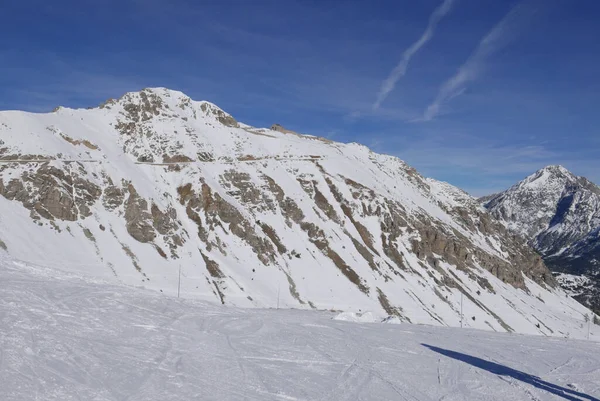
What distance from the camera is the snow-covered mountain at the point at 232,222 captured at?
72.4 m

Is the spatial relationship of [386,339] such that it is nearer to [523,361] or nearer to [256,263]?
[523,361]

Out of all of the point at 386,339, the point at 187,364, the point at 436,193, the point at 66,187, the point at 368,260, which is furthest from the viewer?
the point at 436,193

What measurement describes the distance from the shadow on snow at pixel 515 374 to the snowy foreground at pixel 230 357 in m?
0.05

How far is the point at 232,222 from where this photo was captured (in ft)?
310

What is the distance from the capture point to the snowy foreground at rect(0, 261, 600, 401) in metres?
10.9

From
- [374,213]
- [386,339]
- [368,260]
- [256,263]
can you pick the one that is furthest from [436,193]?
[386,339]

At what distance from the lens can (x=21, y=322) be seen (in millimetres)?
14406

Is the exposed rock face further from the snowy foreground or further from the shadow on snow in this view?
the shadow on snow

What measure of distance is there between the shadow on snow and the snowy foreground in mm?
47

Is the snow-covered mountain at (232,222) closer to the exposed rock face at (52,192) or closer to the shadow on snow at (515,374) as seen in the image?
the exposed rock face at (52,192)

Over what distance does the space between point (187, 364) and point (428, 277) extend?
4159 inches

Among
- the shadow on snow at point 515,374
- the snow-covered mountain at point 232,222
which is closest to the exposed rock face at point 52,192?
the snow-covered mountain at point 232,222

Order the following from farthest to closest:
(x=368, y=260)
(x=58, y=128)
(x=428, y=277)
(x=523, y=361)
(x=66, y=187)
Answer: (x=428, y=277), (x=368, y=260), (x=58, y=128), (x=66, y=187), (x=523, y=361)

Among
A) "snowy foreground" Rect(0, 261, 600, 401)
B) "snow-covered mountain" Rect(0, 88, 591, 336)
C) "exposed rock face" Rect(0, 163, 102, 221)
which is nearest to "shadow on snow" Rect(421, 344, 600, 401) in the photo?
"snowy foreground" Rect(0, 261, 600, 401)
